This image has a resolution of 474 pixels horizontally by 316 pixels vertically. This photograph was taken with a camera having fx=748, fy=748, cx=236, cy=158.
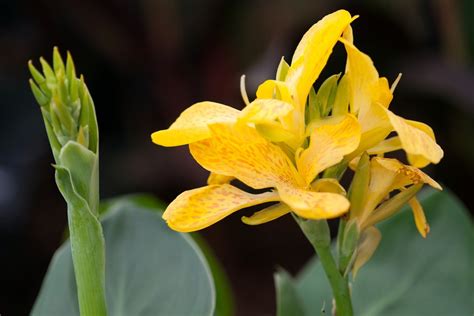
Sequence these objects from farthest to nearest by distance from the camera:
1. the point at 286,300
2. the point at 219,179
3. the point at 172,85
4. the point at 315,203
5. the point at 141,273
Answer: the point at 172,85 → the point at 141,273 → the point at 286,300 → the point at 219,179 → the point at 315,203

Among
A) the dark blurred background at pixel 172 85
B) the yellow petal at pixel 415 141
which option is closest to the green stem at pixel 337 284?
the yellow petal at pixel 415 141

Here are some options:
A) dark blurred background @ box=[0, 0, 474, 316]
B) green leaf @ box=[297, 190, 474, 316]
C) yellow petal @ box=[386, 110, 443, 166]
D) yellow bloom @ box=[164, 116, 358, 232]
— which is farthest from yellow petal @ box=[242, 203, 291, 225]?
dark blurred background @ box=[0, 0, 474, 316]

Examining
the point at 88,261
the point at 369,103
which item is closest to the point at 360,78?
the point at 369,103

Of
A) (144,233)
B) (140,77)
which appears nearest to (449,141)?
(140,77)

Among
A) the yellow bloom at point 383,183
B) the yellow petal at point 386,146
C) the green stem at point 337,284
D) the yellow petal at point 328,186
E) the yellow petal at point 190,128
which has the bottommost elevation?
the green stem at point 337,284

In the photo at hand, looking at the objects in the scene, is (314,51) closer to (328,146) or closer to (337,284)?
(328,146)

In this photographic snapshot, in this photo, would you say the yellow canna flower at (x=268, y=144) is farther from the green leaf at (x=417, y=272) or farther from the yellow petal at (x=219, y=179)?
the green leaf at (x=417, y=272)

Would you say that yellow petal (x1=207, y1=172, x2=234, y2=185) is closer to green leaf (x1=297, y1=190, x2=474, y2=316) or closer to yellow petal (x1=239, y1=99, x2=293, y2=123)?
yellow petal (x1=239, y1=99, x2=293, y2=123)
